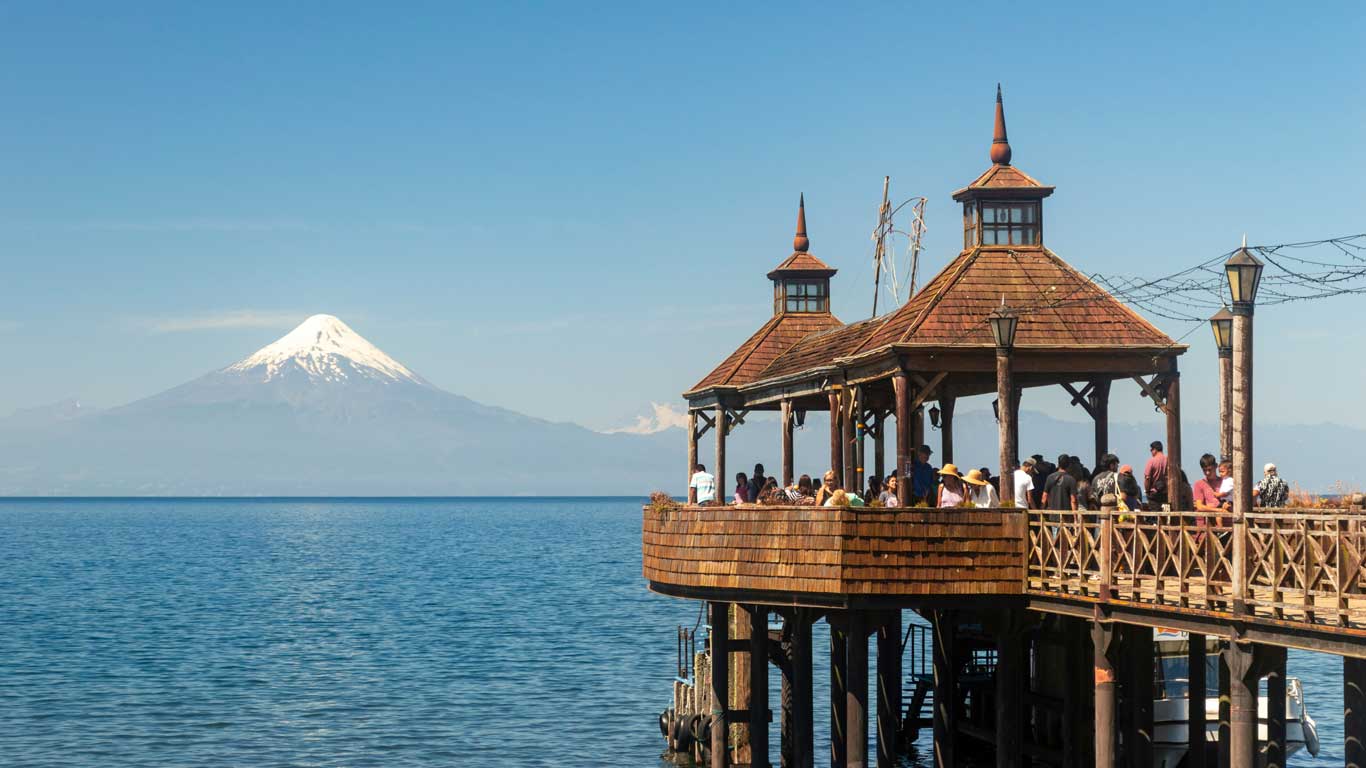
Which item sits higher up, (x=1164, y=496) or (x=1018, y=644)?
(x=1164, y=496)

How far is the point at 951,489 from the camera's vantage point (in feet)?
74.8

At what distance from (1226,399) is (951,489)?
403 centimetres

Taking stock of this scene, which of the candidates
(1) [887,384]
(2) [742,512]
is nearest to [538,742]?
(1) [887,384]

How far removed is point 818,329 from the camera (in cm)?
3647

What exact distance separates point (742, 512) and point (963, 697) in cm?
941

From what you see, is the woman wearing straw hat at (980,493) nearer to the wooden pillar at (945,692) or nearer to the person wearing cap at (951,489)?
the person wearing cap at (951,489)

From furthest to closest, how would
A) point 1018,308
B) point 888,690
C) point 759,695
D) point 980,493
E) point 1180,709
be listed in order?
1. point 888,690
2. point 759,695
3. point 1180,709
4. point 1018,308
5. point 980,493

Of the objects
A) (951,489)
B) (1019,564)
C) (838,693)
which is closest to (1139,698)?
(1019,564)

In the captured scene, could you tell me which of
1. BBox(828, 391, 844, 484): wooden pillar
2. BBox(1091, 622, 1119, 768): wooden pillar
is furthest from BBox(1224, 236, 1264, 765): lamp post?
BBox(828, 391, 844, 484): wooden pillar

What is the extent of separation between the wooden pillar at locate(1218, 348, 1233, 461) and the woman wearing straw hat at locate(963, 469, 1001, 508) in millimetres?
2928

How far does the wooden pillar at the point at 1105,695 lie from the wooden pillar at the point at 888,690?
18.6ft

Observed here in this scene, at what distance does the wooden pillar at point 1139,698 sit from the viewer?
22219 millimetres

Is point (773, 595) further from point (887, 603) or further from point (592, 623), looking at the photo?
point (592, 623)

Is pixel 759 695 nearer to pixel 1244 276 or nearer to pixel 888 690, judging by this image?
pixel 888 690
